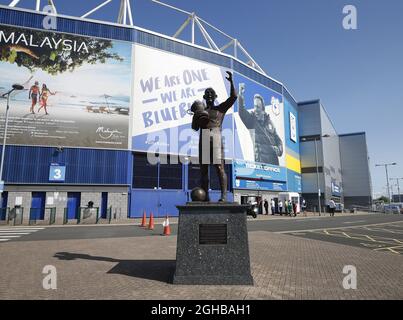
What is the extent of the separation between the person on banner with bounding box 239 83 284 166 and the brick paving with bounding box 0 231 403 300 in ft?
105

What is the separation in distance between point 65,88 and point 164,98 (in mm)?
10023

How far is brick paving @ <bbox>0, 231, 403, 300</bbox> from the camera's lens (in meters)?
4.99

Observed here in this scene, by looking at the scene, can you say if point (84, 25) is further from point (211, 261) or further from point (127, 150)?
point (211, 261)

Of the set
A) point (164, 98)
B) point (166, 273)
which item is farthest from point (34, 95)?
point (166, 273)

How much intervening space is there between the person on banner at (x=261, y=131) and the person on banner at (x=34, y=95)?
79.7 ft

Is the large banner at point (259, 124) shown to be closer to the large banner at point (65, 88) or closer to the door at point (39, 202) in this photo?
the large banner at point (65, 88)

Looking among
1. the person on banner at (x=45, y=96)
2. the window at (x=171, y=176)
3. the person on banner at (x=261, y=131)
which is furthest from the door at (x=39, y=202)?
the person on banner at (x=261, y=131)

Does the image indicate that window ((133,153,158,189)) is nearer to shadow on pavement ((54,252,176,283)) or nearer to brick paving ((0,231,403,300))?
brick paving ((0,231,403,300))

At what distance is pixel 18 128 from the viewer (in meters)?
26.5

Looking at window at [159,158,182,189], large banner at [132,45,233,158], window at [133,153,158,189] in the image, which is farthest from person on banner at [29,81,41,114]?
window at [159,158,182,189]

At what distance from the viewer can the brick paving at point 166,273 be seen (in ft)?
16.4

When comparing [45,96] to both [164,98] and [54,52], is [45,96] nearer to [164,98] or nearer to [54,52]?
[54,52]
